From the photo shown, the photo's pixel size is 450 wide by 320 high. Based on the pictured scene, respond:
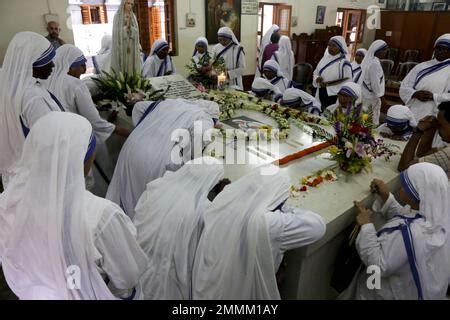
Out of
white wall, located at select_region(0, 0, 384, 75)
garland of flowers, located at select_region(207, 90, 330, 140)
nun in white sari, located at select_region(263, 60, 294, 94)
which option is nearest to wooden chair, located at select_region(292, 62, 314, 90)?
white wall, located at select_region(0, 0, 384, 75)

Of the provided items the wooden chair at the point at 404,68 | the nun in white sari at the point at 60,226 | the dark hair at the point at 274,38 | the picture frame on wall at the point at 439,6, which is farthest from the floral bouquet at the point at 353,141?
the picture frame on wall at the point at 439,6

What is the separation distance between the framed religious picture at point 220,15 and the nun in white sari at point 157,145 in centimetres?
505

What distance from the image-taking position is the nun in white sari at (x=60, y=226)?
1210mm

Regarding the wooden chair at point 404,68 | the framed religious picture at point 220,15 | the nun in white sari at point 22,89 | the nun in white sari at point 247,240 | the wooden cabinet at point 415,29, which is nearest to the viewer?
the nun in white sari at point 247,240

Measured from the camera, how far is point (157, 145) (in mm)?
2484

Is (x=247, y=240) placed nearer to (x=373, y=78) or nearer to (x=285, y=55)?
(x=373, y=78)

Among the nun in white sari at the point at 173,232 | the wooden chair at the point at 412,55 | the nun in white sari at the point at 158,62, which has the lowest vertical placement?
the nun in white sari at the point at 173,232

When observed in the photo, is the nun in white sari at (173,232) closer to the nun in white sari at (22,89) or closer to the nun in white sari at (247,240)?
the nun in white sari at (247,240)

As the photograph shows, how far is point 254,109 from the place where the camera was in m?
3.79

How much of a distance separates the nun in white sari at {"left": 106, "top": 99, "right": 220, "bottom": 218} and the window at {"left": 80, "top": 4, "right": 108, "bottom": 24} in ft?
15.3

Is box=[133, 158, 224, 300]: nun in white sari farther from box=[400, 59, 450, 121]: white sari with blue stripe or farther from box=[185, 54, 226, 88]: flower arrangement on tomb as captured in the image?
box=[400, 59, 450, 121]: white sari with blue stripe

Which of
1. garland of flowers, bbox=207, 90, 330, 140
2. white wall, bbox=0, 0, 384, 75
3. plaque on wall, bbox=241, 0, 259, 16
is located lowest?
garland of flowers, bbox=207, 90, 330, 140

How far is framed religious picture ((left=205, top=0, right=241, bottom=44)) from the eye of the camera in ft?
23.2

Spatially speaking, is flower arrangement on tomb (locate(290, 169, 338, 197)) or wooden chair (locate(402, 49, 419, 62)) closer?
flower arrangement on tomb (locate(290, 169, 338, 197))
